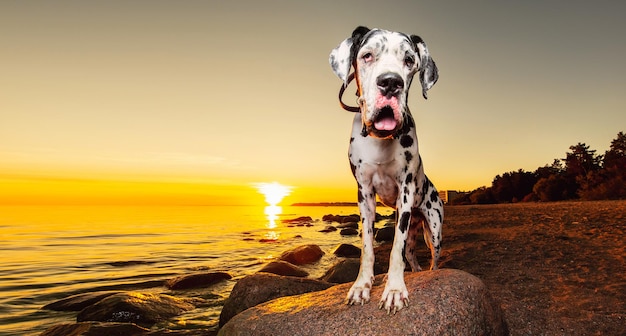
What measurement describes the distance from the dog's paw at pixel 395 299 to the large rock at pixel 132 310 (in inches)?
235

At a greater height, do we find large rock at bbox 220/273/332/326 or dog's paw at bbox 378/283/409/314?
dog's paw at bbox 378/283/409/314

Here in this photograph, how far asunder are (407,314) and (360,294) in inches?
21.8

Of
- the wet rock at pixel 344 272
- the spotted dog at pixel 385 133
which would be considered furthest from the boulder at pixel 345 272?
the spotted dog at pixel 385 133

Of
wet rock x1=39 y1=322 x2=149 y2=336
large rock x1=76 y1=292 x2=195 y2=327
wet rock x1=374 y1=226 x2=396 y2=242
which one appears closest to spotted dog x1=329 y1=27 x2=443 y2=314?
wet rock x1=39 y1=322 x2=149 y2=336

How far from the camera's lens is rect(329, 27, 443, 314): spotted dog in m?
3.44

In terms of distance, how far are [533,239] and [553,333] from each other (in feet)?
29.6

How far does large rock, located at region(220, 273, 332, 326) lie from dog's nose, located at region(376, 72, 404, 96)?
4.84 metres

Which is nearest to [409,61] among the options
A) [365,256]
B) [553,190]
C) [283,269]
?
[365,256]

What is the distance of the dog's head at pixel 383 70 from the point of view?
339cm

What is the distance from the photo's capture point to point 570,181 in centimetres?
4978

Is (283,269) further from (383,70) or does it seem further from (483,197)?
(483,197)

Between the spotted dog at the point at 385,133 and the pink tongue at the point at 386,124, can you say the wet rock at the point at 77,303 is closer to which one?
the spotted dog at the point at 385,133

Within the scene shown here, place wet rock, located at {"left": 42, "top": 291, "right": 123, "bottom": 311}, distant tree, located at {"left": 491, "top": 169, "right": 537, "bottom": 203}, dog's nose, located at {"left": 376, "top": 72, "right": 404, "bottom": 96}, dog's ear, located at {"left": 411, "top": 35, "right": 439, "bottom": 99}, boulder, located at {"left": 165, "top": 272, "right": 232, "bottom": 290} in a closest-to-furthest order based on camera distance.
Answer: dog's nose, located at {"left": 376, "top": 72, "right": 404, "bottom": 96} < dog's ear, located at {"left": 411, "top": 35, "right": 439, "bottom": 99} < wet rock, located at {"left": 42, "top": 291, "right": 123, "bottom": 311} < boulder, located at {"left": 165, "top": 272, "right": 232, "bottom": 290} < distant tree, located at {"left": 491, "top": 169, "right": 537, "bottom": 203}

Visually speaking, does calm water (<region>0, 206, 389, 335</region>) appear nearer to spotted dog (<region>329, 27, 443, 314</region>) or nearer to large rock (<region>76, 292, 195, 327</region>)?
large rock (<region>76, 292, 195, 327</region>)
